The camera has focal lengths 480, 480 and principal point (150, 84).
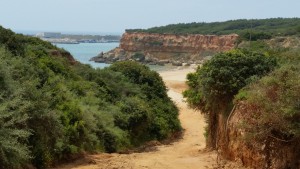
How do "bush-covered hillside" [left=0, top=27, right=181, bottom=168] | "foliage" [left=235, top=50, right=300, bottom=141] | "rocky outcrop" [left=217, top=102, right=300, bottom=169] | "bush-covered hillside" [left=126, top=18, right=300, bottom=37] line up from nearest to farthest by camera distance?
"foliage" [left=235, top=50, right=300, bottom=141] → "rocky outcrop" [left=217, top=102, right=300, bottom=169] → "bush-covered hillside" [left=0, top=27, right=181, bottom=168] → "bush-covered hillside" [left=126, top=18, right=300, bottom=37]

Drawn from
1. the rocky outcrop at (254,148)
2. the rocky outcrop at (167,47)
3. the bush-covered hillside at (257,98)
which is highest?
the bush-covered hillside at (257,98)

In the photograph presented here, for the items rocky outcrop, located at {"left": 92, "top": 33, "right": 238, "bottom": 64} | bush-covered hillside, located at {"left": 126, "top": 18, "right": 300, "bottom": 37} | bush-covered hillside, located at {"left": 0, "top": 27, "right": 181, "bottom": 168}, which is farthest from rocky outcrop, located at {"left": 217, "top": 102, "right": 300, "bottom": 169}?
bush-covered hillside, located at {"left": 126, "top": 18, "right": 300, "bottom": 37}

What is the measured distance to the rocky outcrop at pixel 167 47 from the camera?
363ft

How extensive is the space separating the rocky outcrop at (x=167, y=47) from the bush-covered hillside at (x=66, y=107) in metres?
73.1

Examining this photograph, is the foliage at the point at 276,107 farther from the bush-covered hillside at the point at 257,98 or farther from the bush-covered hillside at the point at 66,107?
the bush-covered hillside at the point at 66,107

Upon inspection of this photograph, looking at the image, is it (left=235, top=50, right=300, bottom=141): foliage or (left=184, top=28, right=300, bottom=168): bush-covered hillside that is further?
(left=184, top=28, right=300, bottom=168): bush-covered hillside

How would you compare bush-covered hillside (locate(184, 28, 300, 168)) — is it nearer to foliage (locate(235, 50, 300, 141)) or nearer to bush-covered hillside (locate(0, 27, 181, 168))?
foliage (locate(235, 50, 300, 141))

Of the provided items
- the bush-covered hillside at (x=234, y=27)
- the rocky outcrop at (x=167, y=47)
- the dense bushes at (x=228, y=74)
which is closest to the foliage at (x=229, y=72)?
the dense bushes at (x=228, y=74)

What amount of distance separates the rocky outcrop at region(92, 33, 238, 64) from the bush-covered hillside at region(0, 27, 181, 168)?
73142 millimetres

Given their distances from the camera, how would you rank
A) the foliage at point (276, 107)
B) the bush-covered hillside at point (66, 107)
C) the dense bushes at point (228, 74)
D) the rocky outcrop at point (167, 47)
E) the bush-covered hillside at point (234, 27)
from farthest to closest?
the bush-covered hillside at point (234, 27)
the rocky outcrop at point (167, 47)
the dense bushes at point (228, 74)
the bush-covered hillside at point (66, 107)
the foliage at point (276, 107)

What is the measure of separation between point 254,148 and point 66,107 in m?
8.70

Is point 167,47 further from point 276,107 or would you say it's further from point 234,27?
point 276,107

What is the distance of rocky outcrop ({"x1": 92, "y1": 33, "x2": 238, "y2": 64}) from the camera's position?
111m

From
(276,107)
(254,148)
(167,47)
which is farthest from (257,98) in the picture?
(167,47)
